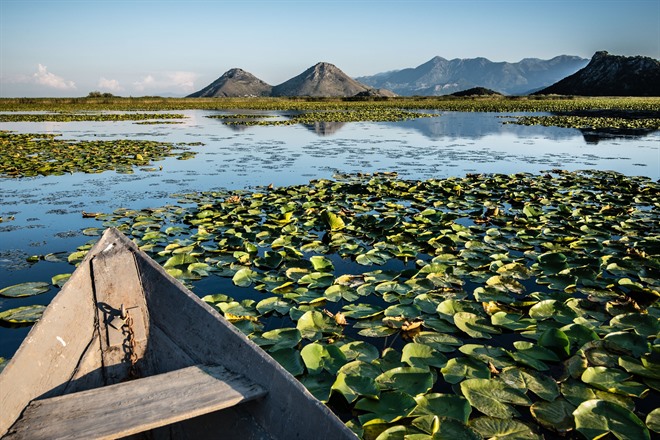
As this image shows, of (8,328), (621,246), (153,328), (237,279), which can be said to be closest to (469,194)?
(621,246)

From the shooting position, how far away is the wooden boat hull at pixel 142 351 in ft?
6.12

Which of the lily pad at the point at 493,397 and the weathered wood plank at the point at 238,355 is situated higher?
the weathered wood plank at the point at 238,355

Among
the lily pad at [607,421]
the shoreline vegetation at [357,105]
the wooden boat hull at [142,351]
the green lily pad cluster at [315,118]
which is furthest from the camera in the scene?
the shoreline vegetation at [357,105]

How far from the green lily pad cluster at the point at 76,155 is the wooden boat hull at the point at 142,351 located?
8.34 m

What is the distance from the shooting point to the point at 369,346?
2.92m

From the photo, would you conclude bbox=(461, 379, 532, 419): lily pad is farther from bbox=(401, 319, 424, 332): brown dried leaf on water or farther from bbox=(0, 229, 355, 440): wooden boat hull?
bbox=(0, 229, 355, 440): wooden boat hull

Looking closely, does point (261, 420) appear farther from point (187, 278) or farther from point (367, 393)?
point (187, 278)

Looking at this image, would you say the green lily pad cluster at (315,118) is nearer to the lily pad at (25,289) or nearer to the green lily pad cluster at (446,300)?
the green lily pad cluster at (446,300)

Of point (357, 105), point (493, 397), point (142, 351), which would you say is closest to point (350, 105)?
point (357, 105)

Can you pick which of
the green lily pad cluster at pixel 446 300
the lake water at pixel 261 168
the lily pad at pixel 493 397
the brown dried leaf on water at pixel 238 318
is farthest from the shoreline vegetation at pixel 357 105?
the brown dried leaf on water at pixel 238 318

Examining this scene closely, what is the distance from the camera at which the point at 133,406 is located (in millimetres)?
1891

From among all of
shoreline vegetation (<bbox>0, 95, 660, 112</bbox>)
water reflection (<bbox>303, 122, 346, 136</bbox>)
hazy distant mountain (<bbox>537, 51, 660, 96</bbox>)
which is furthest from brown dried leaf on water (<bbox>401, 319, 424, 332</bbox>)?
hazy distant mountain (<bbox>537, 51, 660, 96</bbox>)

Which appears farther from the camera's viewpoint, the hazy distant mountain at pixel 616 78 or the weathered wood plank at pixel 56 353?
Result: the hazy distant mountain at pixel 616 78

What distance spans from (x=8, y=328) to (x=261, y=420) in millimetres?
2687
